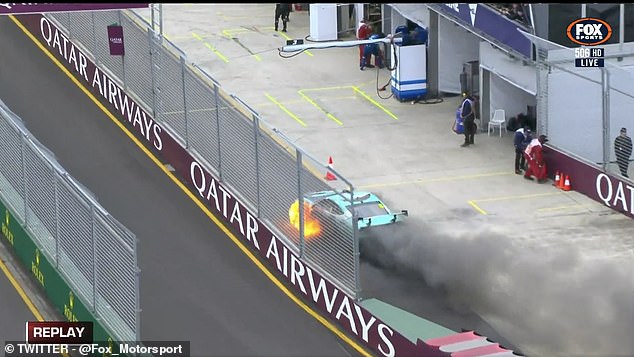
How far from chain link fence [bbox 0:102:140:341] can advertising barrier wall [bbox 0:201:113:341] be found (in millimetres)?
159

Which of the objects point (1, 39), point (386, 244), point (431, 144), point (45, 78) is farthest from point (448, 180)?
point (1, 39)

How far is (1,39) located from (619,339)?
2180 centimetres

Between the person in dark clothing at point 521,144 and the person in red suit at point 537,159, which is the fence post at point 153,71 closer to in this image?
the person in dark clothing at point 521,144

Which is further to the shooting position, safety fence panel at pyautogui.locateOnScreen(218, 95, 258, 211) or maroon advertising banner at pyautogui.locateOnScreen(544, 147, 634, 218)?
maroon advertising banner at pyautogui.locateOnScreen(544, 147, 634, 218)

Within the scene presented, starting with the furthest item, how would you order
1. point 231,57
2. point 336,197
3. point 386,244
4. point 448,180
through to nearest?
point 231,57 → point 448,180 → point 386,244 → point 336,197

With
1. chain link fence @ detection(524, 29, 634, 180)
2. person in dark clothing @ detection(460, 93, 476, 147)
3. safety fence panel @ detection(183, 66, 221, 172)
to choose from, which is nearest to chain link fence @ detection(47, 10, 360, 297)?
safety fence panel @ detection(183, 66, 221, 172)

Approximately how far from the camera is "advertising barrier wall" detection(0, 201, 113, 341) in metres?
25.0

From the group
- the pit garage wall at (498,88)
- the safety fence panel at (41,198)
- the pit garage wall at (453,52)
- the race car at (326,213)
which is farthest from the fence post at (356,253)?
the pit garage wall at (453,52)

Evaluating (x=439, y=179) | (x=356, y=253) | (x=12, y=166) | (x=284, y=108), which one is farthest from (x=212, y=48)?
(x=356, y=253)

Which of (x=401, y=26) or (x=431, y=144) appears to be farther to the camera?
(x=401, y=26)

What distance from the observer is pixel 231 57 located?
47.1m

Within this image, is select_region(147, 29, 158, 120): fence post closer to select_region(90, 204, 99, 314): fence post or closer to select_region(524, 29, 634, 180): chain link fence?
select_region(524, 29, 634, 180): chain link fence

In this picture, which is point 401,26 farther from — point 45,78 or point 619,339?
point 619,339

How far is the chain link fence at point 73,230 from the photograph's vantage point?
23.2m
